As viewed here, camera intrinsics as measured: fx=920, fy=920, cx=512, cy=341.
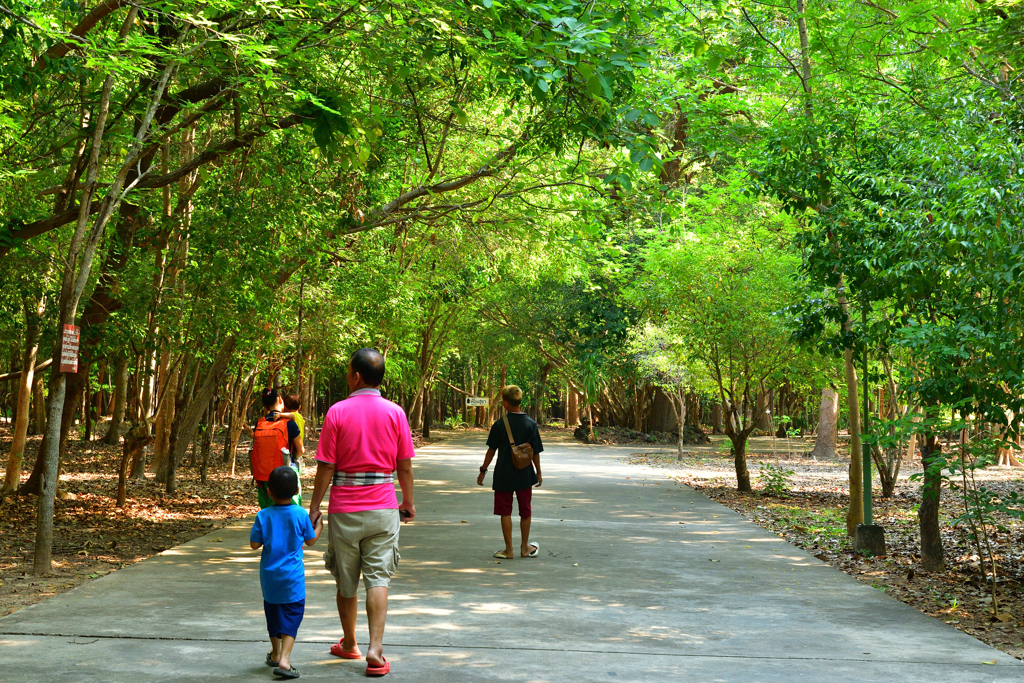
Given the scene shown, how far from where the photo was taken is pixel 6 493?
13.5 meters

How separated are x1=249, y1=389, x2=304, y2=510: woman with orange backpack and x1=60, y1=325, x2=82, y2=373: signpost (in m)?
1.92

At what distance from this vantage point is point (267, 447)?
Answer: 962 cm

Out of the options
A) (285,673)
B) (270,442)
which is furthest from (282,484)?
(270,442)

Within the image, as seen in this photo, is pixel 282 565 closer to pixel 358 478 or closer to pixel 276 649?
pixel 276 649

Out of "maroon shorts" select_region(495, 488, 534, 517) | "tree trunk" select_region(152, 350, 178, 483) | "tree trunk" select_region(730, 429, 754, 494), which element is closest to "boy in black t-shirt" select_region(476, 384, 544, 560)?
"maroon shorts" select_region(495, 488, 534, 517)

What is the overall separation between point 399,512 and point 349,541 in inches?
19.6

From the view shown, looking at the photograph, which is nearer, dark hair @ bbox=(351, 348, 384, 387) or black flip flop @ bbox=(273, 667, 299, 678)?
black flip flop @ bbox=(273, 667, 299, 678)

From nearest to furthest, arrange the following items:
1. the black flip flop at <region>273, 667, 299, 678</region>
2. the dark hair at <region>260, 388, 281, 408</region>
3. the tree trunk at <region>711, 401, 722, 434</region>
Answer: the black flip flop at <region>273, 667, 299, 678</region>
the dark hair at <region>260, 388, 281, 408</region>
the tree trunk at <region>711, 401, 722, 434</region>

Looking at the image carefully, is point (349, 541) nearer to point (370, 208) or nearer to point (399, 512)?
point (399, 512)

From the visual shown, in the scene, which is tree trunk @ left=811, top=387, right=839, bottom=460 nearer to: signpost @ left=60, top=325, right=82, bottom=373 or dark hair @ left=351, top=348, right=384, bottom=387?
signpost @ left=60, top=325, right=82, bottom=373

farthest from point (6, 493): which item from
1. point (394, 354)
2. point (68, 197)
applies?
point (394, 354)

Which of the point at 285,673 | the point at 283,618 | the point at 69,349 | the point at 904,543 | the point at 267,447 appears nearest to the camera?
the point at 285,673

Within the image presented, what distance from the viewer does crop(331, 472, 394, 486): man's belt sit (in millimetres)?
5371

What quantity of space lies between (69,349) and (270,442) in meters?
2.20
